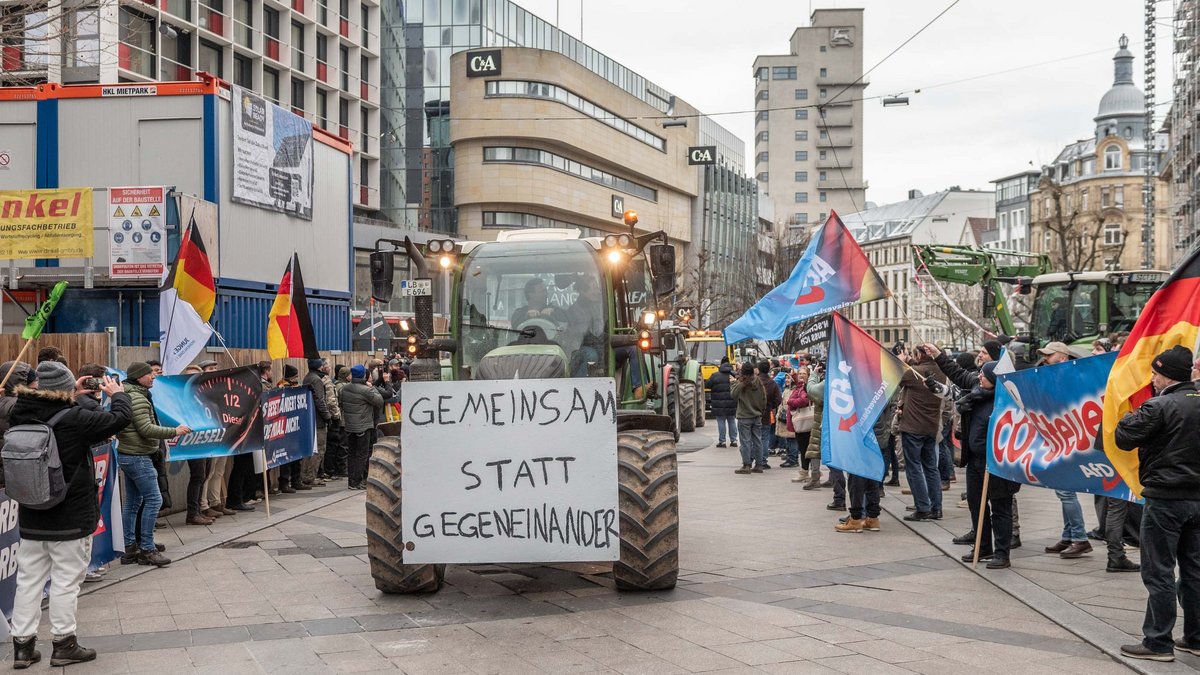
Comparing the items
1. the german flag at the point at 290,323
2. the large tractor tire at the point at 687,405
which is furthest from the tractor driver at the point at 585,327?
the large tractor tire at the point at 687,405

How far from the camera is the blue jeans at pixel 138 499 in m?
9.84

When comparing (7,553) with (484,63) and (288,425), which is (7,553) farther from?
(484,63)

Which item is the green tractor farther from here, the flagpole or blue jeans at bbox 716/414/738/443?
blue jeans at bbox 716/414/738/443

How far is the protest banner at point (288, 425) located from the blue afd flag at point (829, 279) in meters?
6.00

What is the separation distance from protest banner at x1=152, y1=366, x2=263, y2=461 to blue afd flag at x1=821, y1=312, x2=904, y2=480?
6.28 m

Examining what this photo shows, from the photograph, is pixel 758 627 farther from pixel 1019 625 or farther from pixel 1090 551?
pixel 1090 551

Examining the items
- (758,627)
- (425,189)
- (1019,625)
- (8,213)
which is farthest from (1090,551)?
(425,189)

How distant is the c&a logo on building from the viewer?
52.7 meters

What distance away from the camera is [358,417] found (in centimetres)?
1577

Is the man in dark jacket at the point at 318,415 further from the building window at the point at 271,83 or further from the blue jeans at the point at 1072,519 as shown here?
the building window at the point at 271,83

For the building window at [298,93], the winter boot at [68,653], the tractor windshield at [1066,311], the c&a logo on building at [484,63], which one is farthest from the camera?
the c&a logo on building at [484,63]

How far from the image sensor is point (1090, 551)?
10.0 metres

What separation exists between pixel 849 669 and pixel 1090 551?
187 inches

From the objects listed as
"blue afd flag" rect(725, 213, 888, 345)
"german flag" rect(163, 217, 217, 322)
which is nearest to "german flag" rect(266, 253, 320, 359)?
"german flag" rect(163, 217, 217, 322)
